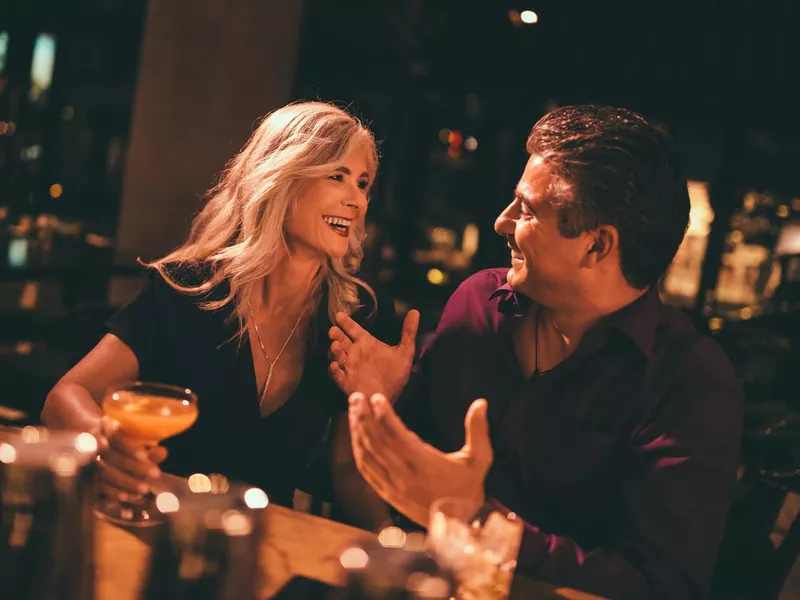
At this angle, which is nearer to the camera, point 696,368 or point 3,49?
point 696,368

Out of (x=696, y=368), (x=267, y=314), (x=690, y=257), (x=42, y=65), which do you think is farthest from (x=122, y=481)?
(x=690, y=257)

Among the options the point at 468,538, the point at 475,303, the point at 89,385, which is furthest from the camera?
the point at 475,303

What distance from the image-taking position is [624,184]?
5.85ft

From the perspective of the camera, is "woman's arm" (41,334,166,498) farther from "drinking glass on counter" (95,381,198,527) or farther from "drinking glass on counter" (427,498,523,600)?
"drinking glass on counter" (427,498,523,600)

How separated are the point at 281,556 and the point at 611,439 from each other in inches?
29.5

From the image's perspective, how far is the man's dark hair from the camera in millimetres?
1786

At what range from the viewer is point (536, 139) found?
1.91 meters

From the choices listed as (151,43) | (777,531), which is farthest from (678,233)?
(151,43)

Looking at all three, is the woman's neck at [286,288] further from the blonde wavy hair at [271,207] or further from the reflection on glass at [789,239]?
the reflection on glass at [789,239]

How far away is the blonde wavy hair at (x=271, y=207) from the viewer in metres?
2.19

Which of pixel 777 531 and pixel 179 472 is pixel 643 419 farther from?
pixel 777 531

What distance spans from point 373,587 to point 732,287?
9.30 m

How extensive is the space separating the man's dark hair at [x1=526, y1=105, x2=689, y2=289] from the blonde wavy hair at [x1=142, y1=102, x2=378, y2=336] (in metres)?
0.63

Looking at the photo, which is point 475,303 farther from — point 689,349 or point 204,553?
point 204,553
